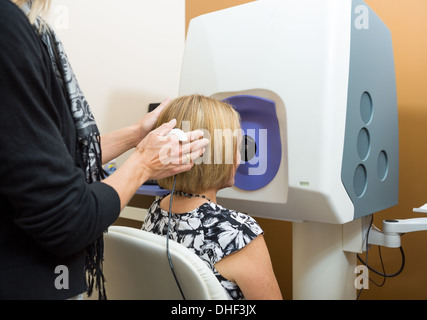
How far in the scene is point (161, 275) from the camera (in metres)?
0.65

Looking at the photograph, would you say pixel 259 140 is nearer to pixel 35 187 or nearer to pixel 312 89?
pixel 312 89

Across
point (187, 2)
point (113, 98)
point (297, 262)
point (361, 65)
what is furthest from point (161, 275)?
point (187, 2)

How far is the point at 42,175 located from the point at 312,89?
2.26 feet

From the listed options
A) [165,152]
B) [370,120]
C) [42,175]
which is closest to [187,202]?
[165,152]

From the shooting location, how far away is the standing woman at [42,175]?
472mm

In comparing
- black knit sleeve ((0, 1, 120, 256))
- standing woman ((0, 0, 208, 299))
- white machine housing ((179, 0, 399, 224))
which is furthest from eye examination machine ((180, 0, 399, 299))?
black knit sleeve ((0, 1, 120, 256))

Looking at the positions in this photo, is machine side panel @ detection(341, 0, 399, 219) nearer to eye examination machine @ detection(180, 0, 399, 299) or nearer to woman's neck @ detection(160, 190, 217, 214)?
eye examination machine @ detection(180, 0, 399, 299)

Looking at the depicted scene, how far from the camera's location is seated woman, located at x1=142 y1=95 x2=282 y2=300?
75 cm

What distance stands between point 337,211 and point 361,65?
406 millimetres

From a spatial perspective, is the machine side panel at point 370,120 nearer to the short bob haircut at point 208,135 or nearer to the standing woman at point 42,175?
the short bob haircut at point 208,135

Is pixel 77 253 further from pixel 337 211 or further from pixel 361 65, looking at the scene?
pixel 361 65

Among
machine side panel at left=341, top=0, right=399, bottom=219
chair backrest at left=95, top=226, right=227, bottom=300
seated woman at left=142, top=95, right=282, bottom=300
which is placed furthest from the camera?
machine side panel at left=341, top=0, right=399, bottom=219

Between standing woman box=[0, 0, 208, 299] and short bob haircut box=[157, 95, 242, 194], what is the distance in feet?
0.77

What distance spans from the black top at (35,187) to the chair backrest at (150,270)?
12 cm
